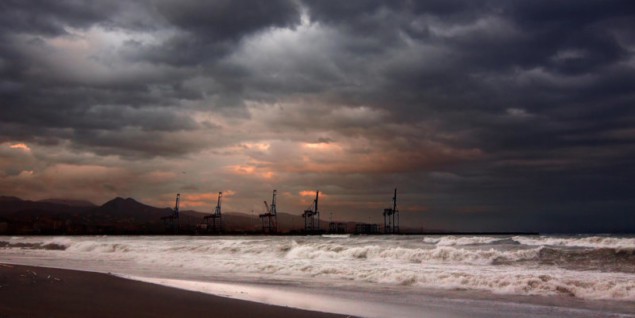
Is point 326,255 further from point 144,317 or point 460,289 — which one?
point 144,317

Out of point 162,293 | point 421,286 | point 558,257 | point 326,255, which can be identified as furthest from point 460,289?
point 326,255

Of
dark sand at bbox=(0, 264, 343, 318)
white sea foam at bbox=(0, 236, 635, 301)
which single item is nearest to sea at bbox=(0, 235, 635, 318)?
white sea foam at bbox=(0, 236, 635, 301)

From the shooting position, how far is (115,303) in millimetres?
12398

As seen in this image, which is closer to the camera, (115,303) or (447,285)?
(115,303)

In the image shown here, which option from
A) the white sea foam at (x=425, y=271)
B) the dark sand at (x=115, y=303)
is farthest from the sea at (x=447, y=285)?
the dark sand at (x=115, y=303)

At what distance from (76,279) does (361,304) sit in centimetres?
1120

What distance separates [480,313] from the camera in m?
12.5

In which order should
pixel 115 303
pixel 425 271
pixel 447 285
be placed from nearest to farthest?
pixel 115 303
pixel 447 285
pixel 425 271

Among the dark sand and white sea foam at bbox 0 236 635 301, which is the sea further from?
the dark sand

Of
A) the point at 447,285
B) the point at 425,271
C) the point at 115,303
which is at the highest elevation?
the point at 115,303

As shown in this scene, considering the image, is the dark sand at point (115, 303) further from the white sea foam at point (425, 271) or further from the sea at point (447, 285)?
the white sea foam at point (425, 271)

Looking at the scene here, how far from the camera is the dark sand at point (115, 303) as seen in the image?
10.8 m

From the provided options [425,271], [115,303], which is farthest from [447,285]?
[115,303]

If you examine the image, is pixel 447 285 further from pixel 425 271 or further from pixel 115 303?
pixel 115 303
